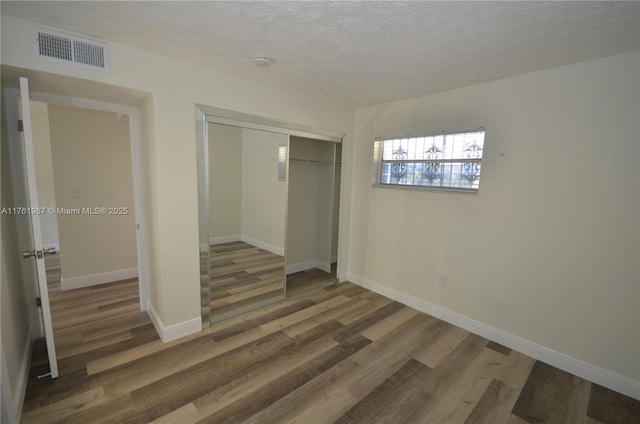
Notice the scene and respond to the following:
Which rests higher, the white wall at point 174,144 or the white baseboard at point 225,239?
the white wall at point 174,144

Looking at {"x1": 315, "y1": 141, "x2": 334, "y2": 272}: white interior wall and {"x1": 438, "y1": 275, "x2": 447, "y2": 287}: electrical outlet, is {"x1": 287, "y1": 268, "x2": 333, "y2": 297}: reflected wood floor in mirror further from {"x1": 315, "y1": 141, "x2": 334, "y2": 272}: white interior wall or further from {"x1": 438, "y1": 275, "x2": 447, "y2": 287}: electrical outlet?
{"x1": 438, "y1": 275, "x2": 447, "y2": 287}: electrical outlet

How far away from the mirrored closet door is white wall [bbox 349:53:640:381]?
1.52m

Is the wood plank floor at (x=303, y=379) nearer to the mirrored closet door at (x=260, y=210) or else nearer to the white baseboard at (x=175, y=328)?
the white baseboard at (x=175, y=328)

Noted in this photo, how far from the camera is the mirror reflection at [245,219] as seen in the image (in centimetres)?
309

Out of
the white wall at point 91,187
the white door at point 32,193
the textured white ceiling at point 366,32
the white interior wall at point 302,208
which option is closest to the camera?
the textured white ceiling at point 366,32

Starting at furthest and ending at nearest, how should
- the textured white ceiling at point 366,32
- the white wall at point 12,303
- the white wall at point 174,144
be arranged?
the white wall at point 174,144 < the white wall at point 12,303 < the textured white ceiling at point 366,32

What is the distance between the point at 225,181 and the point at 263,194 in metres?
0.55

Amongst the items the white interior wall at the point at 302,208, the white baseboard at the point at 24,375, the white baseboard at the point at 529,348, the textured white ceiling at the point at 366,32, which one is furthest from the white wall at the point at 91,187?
the white baseboard at the point at 529,348

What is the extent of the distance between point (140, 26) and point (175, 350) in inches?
100

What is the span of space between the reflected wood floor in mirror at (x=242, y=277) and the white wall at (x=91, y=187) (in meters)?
1.55

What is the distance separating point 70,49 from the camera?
1.93 meters

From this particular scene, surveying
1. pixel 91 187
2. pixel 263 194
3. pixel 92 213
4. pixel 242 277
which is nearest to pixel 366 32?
pixel 263 194

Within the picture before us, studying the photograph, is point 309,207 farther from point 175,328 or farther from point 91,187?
point 91,187

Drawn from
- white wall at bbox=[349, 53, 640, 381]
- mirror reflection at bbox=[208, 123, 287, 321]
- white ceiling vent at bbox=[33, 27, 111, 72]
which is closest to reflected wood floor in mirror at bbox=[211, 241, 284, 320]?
mirror reflection at bbox=[208, 123, 287, 321]
